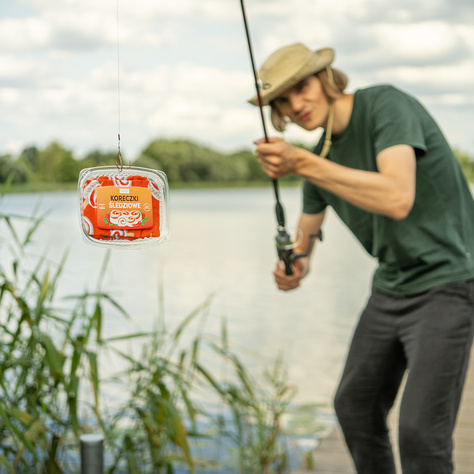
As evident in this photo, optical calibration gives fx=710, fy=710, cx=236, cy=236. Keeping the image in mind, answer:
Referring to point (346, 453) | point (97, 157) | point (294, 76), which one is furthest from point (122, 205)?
point (346, 453)

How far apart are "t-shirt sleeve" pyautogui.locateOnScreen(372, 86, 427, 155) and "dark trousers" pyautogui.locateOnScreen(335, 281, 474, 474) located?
0.36m

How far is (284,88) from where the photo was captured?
1.71 meters

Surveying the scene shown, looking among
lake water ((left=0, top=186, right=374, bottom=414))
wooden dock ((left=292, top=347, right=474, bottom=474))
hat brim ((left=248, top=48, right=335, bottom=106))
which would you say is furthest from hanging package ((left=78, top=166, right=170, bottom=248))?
wooden dock ((left=292, top=347, right=474, bottom=474))

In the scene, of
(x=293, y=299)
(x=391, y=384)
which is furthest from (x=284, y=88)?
(x=293, y=299)

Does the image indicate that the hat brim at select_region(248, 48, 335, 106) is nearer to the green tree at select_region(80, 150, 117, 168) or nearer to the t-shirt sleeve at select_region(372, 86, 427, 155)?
the t-shirt sleeve at select_region(372, 86, 427, 155)

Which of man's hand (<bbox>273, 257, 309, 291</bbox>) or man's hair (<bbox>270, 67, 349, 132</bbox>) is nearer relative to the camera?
man's hair (<bbox>270, 67, 349, 132</bbox>)

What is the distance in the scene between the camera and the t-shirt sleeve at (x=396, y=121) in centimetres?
161

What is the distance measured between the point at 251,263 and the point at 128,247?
12.0 metres

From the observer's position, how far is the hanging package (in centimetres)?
98

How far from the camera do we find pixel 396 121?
5.37 ft

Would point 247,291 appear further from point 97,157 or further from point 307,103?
point 97,157

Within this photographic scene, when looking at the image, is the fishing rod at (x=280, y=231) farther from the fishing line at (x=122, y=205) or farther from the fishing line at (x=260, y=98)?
the fishing line at (x=122, y=205)

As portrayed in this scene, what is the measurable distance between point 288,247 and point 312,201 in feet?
0.68

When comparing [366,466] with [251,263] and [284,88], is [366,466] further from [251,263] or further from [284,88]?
[251,263]
